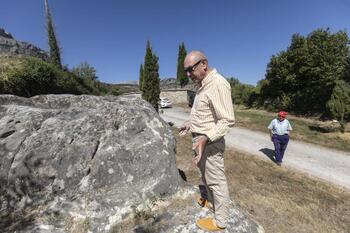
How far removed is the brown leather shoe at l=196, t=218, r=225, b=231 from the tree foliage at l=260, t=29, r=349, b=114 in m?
18.8

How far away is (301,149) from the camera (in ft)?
33.0

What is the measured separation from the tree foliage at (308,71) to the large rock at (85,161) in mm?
18546

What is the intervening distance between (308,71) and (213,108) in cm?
2142

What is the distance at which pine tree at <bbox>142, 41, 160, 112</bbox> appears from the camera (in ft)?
50.4

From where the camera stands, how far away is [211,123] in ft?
9.92

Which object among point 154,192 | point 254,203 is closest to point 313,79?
point 254,203

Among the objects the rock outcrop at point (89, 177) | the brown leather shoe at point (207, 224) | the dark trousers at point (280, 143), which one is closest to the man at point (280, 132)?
the dark trousers at point (280, 143)

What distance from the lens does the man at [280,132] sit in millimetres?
7836

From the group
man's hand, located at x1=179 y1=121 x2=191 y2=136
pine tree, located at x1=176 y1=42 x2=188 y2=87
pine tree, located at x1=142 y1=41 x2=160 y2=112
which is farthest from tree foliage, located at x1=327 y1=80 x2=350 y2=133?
pine tree, located at x1=176 y1=42 x2=188 y2=87

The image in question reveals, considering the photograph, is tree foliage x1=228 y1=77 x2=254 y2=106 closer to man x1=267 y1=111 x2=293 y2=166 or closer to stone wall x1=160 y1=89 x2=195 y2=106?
stone wall x1=160 y1=89 x2=195 y2=106

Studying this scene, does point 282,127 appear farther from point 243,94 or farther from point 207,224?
point 243,94

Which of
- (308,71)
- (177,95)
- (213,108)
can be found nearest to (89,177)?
(213,108)

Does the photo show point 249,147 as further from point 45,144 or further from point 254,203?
point 45,144

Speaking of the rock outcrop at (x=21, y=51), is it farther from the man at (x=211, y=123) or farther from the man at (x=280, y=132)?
the man at (x=280, y=132)
